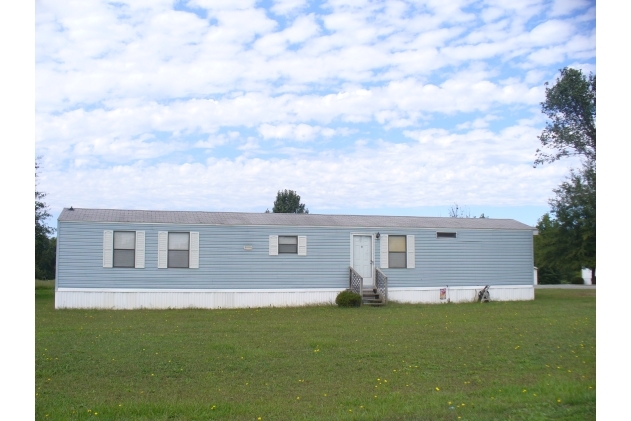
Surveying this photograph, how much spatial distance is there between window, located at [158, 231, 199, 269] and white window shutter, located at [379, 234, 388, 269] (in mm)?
5355

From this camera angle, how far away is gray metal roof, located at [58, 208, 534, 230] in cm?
1653

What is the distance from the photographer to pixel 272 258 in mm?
17250

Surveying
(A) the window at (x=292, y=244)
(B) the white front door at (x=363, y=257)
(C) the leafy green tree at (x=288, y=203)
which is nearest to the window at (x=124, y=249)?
(A) the window at (x=292, y=244)

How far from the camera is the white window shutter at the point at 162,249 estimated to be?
54.2 feet

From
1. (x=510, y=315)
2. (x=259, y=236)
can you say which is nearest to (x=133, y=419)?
(x=510, y=315)

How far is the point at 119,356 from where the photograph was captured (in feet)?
27.7

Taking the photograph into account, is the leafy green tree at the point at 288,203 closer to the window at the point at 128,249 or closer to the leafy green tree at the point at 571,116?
the window at the point at 128,249

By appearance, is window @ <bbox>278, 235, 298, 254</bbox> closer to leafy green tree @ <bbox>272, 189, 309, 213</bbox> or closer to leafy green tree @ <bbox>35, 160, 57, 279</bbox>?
leafy green tree @ <bbox>35, 160, 57, 279</bbox>

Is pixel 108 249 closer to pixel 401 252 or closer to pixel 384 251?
pixel 384 251

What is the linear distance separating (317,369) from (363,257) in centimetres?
1044

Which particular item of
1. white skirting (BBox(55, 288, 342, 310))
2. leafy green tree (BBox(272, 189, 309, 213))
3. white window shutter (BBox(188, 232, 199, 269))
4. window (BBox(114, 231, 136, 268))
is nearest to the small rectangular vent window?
white skirting (BBox(55, 288, 342, 310))

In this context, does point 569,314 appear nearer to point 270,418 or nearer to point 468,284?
point 468,284

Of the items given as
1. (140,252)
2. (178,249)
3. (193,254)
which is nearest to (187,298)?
(193,254)
